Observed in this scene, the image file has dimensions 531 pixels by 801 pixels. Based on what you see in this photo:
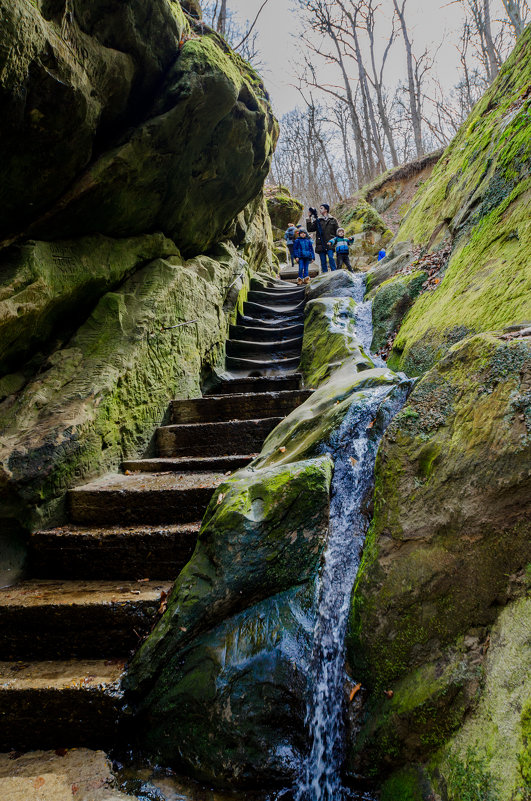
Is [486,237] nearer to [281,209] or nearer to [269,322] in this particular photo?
[269,322]

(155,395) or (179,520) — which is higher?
(155,395)

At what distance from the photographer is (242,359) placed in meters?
7.44

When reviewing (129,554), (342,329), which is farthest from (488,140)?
(129,554)

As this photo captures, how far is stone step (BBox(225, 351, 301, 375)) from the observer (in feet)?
23.8

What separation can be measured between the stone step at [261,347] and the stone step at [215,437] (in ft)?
9.83

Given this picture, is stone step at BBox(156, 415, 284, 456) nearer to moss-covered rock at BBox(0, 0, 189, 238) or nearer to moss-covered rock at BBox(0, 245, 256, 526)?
moss-covered rock at BBox(0, 245, 256, 526)

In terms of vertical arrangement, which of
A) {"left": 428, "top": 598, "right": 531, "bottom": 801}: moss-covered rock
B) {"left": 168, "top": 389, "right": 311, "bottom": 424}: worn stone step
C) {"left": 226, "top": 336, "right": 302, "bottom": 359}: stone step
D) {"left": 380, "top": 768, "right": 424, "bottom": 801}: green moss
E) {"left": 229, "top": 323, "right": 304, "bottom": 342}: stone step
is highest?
{"left": 229, "top": 323, "right": 304, "bottom": 342}: stone step

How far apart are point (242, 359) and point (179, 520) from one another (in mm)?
4353

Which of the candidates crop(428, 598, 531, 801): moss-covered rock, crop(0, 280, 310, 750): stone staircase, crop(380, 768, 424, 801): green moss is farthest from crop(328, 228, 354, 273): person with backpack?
crop(380, 768, 424, 801): green moss

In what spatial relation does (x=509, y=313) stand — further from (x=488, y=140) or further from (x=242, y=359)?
(x=242, y=359)

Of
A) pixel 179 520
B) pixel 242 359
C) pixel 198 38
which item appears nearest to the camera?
pixel 179 520

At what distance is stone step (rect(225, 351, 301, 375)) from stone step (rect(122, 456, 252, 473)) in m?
3.09

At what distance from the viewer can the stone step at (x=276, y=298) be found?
388 inches

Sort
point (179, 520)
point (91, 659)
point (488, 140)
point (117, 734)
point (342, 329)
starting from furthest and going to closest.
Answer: point (342, 329)
point (488, 140)
point (179, 520)
point (91, 659)
point (117, 734)
